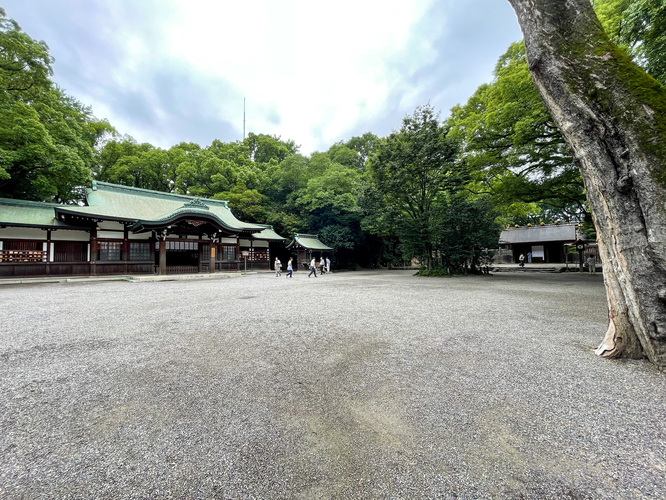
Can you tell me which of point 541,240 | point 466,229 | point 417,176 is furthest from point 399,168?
point 541,240

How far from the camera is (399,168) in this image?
15.8 metres

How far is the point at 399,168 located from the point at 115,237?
16.8 metres

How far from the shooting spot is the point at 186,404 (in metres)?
2.38

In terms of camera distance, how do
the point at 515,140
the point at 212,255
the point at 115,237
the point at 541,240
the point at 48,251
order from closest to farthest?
the point at 515,140
the point at 48,251
the point at 115,237
the point at 212,255
the point at 541,240

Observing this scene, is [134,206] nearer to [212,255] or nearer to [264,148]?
[212,255]

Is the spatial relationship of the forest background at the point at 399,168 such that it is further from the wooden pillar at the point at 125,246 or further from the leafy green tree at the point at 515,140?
the wooden pillar at the point at 125,246

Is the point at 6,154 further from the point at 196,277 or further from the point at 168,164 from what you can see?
the point at 168,164

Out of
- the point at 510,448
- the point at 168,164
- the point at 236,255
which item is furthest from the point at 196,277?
the point at 168,164

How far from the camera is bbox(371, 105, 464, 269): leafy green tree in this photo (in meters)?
15.1

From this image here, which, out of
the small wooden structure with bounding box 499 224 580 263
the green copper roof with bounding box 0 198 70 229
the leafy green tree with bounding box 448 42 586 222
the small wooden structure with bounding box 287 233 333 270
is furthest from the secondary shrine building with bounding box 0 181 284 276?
the small wooden structure with bounding box 499 224 580 263

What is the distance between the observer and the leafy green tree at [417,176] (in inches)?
593

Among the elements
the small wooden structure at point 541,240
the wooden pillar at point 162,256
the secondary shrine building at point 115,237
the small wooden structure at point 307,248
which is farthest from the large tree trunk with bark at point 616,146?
the small wooden structure at point 541,240

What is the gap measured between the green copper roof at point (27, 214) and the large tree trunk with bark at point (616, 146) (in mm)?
19586

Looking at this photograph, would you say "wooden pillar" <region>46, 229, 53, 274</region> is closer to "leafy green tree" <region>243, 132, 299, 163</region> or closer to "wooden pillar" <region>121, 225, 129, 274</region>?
"wooden pillar" <region>121, 225, 129, 274</region>
